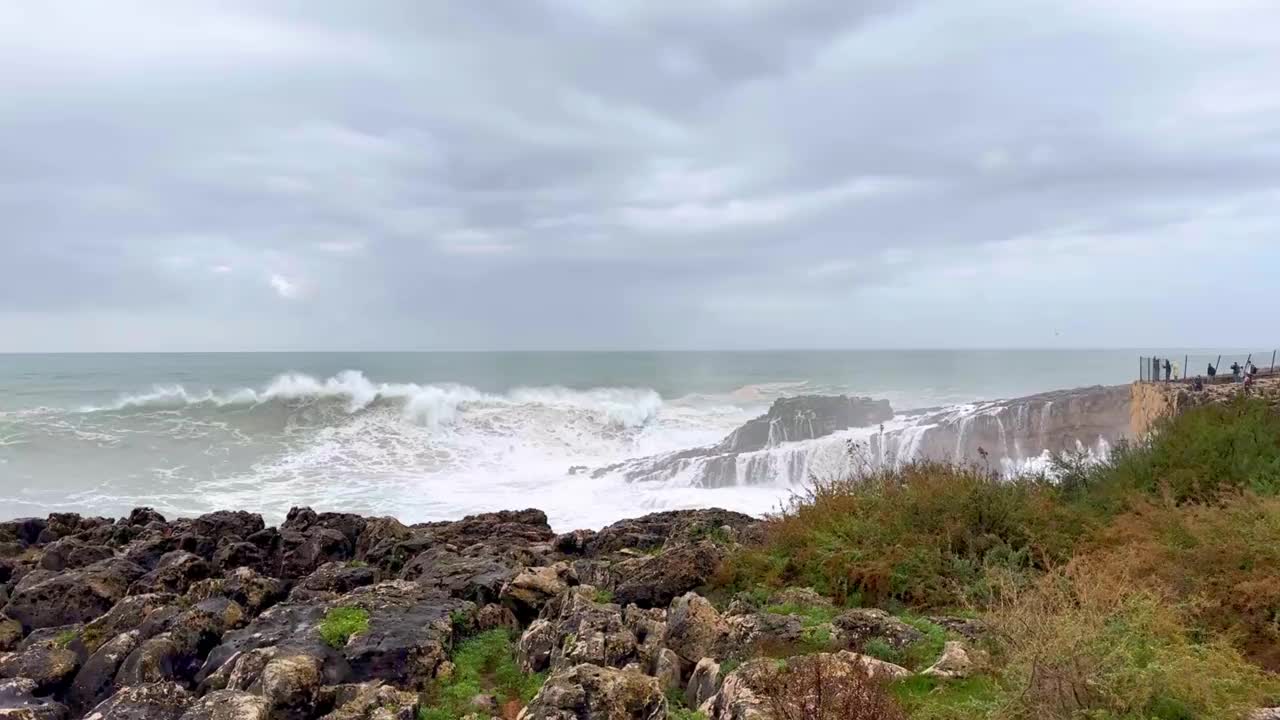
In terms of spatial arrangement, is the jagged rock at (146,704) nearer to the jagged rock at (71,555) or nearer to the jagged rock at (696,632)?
the jagged rock at (696,632)

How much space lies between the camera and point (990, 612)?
6.02 m

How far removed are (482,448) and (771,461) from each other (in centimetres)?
1673

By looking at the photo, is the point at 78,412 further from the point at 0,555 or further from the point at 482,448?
the point at 0,555

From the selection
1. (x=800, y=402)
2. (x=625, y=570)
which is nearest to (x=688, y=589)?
(x=625, y=570)

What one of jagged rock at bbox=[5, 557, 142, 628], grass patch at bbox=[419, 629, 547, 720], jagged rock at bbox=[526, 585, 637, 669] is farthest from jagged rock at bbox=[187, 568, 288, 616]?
jagged rock at bbox=[526, 585, 637, 669]

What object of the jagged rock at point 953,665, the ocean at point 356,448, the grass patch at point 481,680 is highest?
the jagged rock at point 953,665

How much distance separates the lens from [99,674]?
7.82m

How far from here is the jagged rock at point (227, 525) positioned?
13.8 meters

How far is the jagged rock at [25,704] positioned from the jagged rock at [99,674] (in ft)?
1.06

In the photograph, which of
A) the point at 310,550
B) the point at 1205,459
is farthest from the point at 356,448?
the point at 1205,459

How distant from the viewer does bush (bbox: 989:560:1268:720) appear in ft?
15.7

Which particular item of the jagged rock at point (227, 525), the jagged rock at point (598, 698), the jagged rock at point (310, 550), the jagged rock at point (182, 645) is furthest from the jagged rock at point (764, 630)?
the jagged rock at point (227, 525)

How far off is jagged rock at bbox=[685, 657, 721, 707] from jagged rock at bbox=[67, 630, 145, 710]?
557cm

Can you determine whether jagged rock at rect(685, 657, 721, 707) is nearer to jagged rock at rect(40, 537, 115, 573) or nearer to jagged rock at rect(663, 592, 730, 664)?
jagged rock at rect(663, 592, 730, 664)
